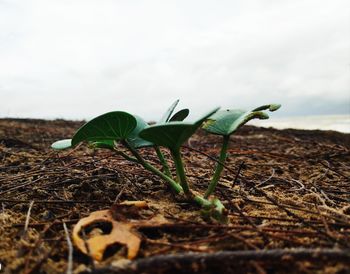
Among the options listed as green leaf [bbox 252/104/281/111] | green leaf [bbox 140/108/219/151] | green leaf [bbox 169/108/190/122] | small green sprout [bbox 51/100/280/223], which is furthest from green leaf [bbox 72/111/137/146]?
green leaf [bbox 252/104/281/111]

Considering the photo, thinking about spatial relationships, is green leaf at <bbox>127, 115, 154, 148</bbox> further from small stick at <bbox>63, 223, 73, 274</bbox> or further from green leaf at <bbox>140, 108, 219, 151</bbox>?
small stick at <bbox>63, 223, 73, 274</bbox>

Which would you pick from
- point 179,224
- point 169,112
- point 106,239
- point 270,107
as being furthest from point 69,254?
point 270,107

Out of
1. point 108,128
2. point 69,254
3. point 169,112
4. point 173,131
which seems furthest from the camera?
point 169,112

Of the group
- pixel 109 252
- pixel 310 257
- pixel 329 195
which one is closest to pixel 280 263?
pixel 310 257

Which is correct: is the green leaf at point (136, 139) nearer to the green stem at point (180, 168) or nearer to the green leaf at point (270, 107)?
the green stem at point (180, 168)

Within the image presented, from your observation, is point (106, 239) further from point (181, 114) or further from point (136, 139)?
point (181, 114)

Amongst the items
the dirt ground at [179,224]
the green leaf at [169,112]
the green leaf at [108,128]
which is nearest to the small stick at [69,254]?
the dirt ground at [179,224]
